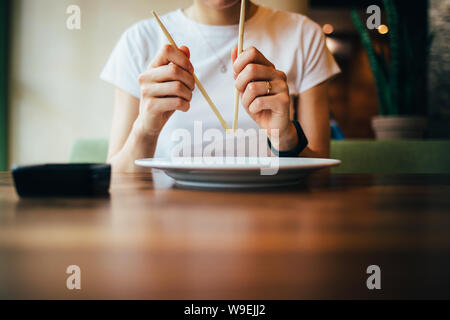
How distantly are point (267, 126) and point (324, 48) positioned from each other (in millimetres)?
520

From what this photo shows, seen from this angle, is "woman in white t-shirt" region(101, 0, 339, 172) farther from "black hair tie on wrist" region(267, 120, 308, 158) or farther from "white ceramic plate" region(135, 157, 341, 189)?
"white ceramic plate" region(135, 157, 341, 189)

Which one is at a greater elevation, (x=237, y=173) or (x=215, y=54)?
(x=215, y=54)

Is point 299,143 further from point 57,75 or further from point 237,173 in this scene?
point 57,75

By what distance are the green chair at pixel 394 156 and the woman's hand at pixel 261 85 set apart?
665 mm

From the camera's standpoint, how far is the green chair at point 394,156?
113cm

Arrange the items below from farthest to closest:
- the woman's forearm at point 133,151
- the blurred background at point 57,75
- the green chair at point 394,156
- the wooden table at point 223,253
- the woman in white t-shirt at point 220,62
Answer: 1. the blurred background at point 57,75
2. the green chair at point 394,156
3. the woman in white t-shirt at point 220,62
4. the woman's forearm at point 133,151
5. the wooden table at point 223,253

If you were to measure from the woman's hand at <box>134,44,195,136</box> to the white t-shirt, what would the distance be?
0.31 m

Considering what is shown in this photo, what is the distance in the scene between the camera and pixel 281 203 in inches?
10.8

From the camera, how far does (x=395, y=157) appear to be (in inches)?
45.5

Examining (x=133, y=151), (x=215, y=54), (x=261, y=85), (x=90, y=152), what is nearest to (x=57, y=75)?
(x=90, y=152)

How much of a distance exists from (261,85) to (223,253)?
406 mm

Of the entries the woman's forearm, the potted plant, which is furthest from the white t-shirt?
the potted plant

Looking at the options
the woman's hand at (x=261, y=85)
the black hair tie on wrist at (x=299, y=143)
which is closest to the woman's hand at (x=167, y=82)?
the woman's hand at (x=261, y=85)

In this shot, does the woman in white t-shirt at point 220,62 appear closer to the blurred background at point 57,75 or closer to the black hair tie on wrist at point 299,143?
the black hair tie on wrist at point 299,143
